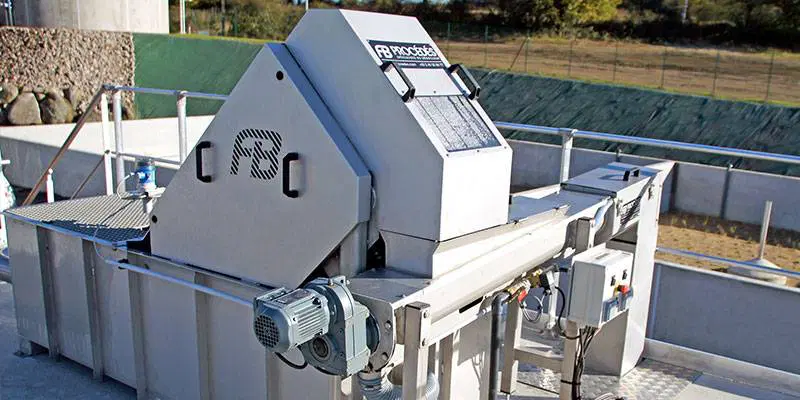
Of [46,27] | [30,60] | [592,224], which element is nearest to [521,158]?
[592,224]

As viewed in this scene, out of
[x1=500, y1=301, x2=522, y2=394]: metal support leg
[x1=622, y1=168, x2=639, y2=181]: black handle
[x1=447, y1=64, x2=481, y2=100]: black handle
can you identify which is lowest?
[x1=500, y1=301, x2=522, y2=394]: metal support leg

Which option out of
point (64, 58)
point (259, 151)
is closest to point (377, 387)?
point (259, 151)

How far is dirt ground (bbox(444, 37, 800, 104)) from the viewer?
21.4m

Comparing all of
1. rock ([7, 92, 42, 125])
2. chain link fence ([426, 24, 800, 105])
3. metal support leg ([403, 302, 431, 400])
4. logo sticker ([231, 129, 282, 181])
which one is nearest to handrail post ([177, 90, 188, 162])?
logo sticker ([231, 129, 282, 181])

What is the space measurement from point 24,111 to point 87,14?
4703mm

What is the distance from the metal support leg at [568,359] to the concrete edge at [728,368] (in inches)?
45.8

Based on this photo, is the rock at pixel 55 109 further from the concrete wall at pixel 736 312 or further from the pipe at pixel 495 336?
the pipe at pixel 495 336

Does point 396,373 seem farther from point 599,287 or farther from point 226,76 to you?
point 226,76

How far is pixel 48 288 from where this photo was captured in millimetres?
3361

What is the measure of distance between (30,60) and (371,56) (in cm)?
1564

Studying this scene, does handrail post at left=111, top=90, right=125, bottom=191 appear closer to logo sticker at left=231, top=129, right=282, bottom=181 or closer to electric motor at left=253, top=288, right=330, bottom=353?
logo sticker at left=231, top=129, right=282, bottom=181

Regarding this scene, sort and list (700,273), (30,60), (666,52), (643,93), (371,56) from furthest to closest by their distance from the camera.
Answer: (666,52)
(643,93)
(30,60)
(700,273)
(371,56)

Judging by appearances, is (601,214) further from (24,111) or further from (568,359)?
(24,111)

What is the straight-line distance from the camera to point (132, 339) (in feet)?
9.97
